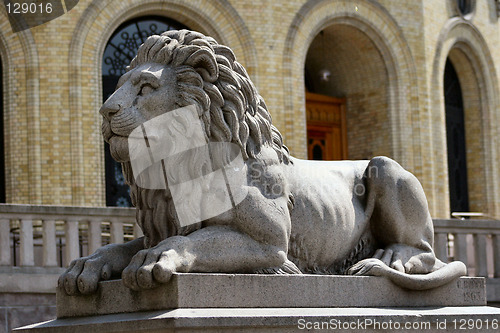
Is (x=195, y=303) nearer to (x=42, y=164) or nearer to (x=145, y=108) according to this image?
(x=145, y=108)

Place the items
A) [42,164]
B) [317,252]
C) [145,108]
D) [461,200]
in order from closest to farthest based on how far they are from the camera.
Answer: [145,108], [317,252], [42,164], [461,200]

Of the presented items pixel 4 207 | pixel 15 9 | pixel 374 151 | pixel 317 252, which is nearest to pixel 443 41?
pixel 374 151

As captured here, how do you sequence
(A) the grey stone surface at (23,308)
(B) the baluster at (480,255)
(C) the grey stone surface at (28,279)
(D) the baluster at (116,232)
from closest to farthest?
(A) the grey stone surface at (23,308), (C) the grey stone surface at (28,279), (D) the baluster at (116,232), (B) the baluster at (480,255)

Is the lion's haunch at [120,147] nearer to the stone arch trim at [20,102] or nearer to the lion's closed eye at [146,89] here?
the lion's closed eye at [146,89]

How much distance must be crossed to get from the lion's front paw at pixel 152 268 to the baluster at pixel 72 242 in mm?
8666

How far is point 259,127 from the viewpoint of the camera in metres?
6.70

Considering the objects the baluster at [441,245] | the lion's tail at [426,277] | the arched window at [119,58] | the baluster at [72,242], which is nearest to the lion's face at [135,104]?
the lion's tail at [426,277]

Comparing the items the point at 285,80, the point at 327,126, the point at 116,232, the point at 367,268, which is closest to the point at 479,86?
the point at 327,126

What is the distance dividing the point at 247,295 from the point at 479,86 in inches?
908

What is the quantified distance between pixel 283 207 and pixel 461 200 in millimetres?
22285

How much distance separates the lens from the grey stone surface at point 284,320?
5.89 metres

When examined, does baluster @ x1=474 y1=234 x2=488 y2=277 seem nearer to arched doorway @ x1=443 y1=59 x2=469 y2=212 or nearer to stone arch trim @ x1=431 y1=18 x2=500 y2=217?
stone arch trim @ x1=431 y1=18 x2=500 y2=217

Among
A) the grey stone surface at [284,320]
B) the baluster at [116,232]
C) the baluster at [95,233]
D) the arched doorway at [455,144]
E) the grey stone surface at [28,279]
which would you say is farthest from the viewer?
the arched doorway at [455,144]

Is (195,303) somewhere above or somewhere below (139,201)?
below
